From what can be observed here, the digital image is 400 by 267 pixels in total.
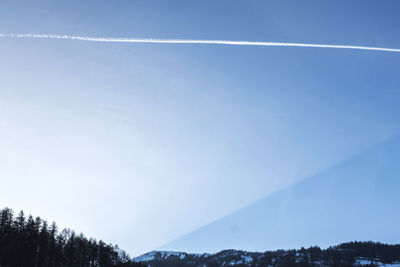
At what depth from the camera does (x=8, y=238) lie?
8381 centimetres

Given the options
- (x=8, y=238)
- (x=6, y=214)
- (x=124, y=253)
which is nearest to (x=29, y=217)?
(x=6, y=214)

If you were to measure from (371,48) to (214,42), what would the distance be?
58.8 feet

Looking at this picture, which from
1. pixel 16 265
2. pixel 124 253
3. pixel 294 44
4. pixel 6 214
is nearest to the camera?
pixel 294 44

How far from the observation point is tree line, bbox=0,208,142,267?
264 ft

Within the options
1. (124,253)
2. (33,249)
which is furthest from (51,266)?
(124,253)

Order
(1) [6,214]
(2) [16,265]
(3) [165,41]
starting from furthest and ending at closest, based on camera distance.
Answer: (1) [6,214]
(2) [16,265]
(3) [165,41]

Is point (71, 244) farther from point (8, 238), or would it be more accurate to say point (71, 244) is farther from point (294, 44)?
point (294, 44)

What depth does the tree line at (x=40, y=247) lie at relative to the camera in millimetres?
80375

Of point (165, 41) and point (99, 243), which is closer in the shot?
point (165, 41)

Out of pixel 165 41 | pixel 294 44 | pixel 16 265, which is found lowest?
pixel 16 265

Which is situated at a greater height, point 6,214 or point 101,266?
point 6,214

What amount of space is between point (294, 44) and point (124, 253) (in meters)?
121

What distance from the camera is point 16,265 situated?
8006cm

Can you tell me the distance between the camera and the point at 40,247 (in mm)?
87875
